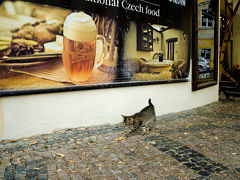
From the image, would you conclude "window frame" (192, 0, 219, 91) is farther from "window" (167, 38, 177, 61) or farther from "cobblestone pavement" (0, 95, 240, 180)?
"cobblestone pavement" (0, 95, 240, 180)

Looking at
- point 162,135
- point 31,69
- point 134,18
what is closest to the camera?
point 31,69

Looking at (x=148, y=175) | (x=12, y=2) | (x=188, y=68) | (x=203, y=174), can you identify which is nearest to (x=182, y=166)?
(x=203, y=174)

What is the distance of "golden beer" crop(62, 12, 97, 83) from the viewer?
4.98 meters

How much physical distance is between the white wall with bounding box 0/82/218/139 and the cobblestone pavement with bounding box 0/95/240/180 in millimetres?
216

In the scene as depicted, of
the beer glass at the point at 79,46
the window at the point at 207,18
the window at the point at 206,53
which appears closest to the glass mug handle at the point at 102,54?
the beer glass at the point at 79,46

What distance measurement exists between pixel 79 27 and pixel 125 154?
2907 millimetres

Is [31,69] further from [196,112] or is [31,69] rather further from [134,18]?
[196,112]

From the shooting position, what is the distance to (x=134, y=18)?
19.8ft

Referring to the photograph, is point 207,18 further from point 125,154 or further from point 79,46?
point 125,154

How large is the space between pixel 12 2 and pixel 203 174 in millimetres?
4301

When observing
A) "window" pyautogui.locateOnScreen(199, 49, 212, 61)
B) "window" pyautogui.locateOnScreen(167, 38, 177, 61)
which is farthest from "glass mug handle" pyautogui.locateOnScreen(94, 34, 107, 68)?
"window" pyautogui.locateOnScreen(199, 49, 212, 61)

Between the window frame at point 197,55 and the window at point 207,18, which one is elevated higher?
the window at point 207,18

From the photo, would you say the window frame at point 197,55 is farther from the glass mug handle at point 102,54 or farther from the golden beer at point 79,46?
the golden beer at point 79,46

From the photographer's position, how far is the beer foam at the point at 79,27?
195 inches
